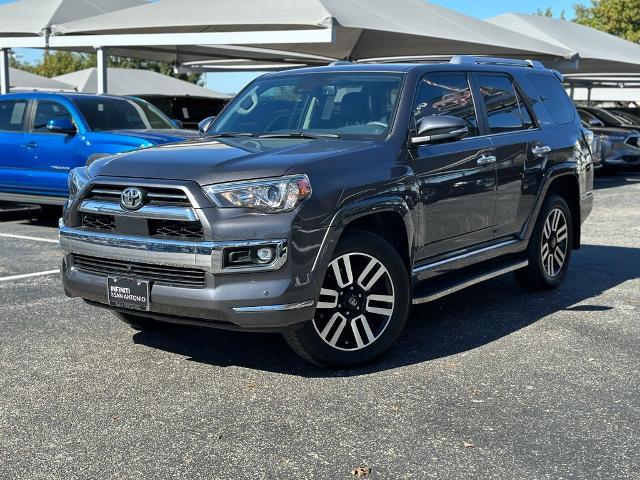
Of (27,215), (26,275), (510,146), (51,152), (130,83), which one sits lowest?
(27,215)

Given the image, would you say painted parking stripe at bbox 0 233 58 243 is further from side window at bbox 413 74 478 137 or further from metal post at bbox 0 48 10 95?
metal post at bbox 0 48 10 95

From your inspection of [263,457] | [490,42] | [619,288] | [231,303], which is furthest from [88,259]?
[490,42]

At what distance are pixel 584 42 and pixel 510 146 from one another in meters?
18.8

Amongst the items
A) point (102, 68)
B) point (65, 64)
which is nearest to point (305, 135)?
point (102, 68)

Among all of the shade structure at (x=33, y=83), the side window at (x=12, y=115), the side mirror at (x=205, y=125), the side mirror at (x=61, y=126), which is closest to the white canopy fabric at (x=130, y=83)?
the shade structure at (x=33, y=83)

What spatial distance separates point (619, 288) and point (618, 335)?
67.7 inches

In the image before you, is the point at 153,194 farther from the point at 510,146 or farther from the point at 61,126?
the point at 61,126

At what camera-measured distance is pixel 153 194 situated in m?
4.71

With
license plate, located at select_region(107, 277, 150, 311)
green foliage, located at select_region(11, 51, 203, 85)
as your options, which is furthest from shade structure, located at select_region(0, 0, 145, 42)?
green foliage, located at select_region(11, 51, 203, 85)

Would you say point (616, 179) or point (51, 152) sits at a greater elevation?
point (51, 152)

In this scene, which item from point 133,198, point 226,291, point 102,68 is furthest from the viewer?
point 102,68

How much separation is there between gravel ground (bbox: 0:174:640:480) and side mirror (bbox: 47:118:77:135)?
174 inches

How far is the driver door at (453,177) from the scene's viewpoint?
550 centimetres

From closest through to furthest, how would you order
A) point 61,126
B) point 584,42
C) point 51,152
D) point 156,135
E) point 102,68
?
point 156,135 → point 61,126 → point 51,152 → point 102,68 → point 584,42
